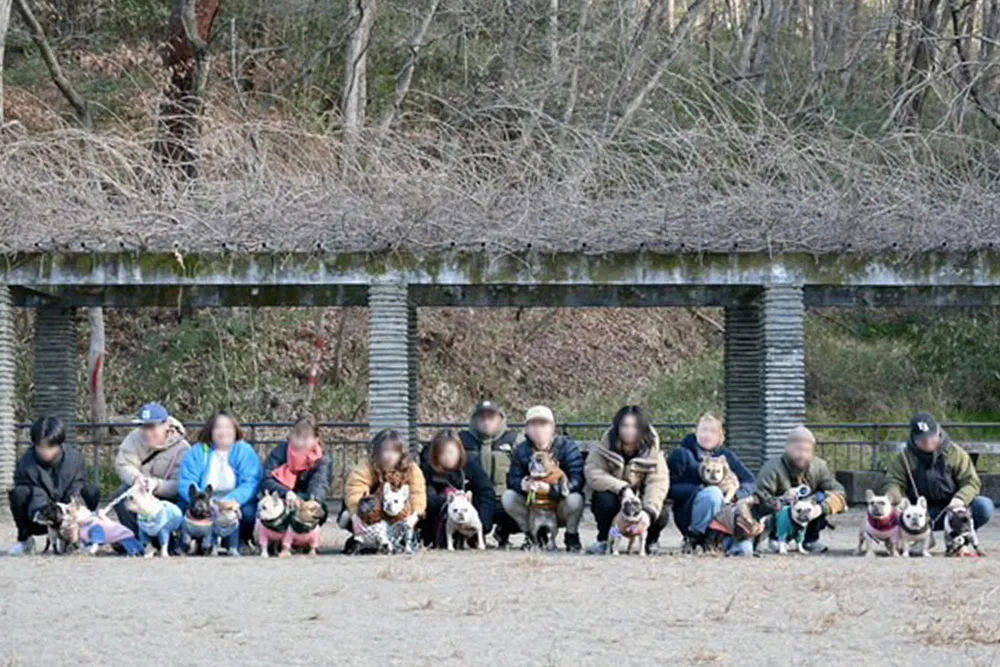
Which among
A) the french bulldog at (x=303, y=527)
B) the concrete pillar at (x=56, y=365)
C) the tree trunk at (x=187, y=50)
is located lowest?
the french bulldog at (x=303, y=527)

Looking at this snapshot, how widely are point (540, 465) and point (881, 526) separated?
289 centimetres

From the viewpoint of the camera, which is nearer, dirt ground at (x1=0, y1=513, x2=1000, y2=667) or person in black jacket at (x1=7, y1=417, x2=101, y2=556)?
dirt ground at (x1=0, y1=513, x2=1000, y2=667)

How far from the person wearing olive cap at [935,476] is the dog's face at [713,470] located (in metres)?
1.43

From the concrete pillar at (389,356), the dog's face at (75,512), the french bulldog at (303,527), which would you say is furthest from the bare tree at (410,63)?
the dog's face at (75,512)

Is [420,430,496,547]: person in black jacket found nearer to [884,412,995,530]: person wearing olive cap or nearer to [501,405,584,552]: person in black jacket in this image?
[501,405,584,552]: person in black jacket

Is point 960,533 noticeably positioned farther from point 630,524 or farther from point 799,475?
point 630,524

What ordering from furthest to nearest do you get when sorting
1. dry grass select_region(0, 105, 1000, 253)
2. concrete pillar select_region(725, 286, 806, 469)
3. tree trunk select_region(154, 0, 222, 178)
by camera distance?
tree trunk select_region(154, 0, 222, 178)
concrete pillar select_region(725, 286, 806, 469)
dry grass select_region(0, 105, 1000, 253)

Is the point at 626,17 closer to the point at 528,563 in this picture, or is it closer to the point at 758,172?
the point at 758,172

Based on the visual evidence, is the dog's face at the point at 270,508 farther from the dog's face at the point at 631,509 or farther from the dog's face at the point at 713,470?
the dog's face at the point at 713,470

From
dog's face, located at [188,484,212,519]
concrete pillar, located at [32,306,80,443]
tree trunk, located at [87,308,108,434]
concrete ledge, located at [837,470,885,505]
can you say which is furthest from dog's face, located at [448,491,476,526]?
tree trunk, located at [87,308,108,434]

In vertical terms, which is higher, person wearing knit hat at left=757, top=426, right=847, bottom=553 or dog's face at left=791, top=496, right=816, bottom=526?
person wearing knit hat at left=757, top=426, right=847, bottom=553

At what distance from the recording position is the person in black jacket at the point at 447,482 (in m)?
16.5

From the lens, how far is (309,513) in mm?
16016

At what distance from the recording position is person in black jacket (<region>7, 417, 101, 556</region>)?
1623 centimetres
